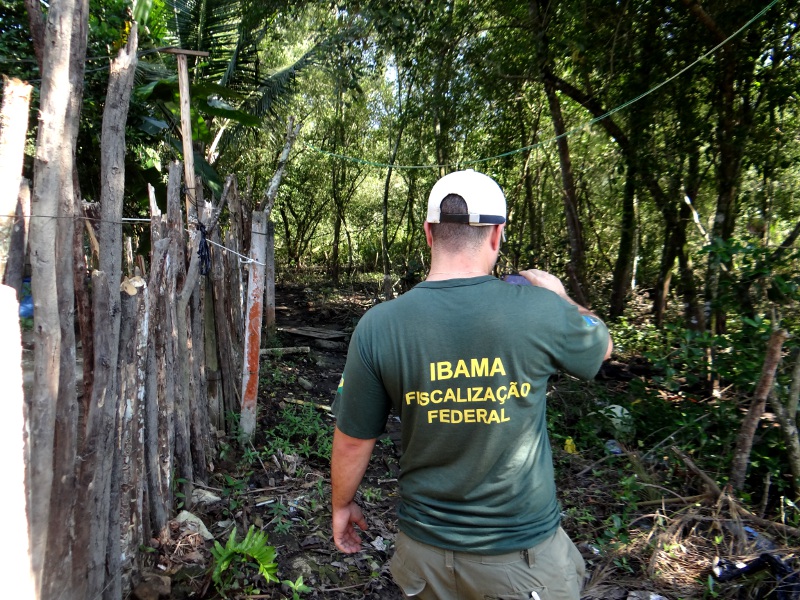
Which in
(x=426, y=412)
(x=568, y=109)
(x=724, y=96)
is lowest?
(x=426, y=412)

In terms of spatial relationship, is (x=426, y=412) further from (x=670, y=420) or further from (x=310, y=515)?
(x=670, y=420)

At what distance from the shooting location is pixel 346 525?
189cm

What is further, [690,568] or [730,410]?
[730,410]

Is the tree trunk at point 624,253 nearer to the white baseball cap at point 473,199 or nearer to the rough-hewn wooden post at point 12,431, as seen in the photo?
the white baseball cap at point 473,199

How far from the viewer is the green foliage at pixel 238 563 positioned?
9.67ft

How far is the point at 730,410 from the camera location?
12.9ft

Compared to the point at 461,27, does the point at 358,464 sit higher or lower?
lower

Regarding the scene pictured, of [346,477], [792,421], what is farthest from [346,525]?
[792,421]

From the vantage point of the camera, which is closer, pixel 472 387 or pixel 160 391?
pixel 472 387

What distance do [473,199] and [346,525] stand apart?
1.15 metres

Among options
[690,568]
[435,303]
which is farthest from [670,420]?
[435,303]

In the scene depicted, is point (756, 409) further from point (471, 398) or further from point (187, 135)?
point (187, 135)

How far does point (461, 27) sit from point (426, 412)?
6398 mm

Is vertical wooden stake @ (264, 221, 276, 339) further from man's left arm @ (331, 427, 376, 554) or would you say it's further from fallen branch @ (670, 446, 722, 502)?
man's left arm @ (331, 427, 376, 554)
